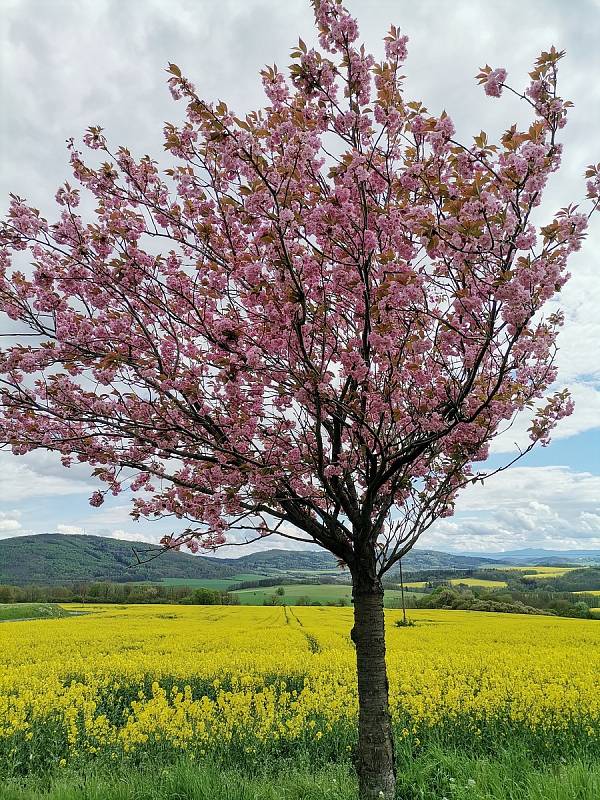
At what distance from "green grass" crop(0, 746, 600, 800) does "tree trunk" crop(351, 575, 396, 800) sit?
3.64 feet

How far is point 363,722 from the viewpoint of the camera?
5168 mm

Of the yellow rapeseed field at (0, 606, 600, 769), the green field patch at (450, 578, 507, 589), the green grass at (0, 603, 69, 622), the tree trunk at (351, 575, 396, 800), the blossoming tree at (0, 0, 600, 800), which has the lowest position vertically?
the green field patch at (450, 578, 507, 589)

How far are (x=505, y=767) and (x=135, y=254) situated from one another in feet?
27.5

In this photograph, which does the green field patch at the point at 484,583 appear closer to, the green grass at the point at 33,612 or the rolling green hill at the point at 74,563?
the green grass at the point at 33,612

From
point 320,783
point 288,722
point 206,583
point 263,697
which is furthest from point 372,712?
point 206,583

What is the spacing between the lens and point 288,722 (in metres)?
9.29

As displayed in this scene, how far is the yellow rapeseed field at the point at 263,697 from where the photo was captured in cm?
936

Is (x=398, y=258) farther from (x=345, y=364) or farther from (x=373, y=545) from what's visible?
(x=373, y=545)

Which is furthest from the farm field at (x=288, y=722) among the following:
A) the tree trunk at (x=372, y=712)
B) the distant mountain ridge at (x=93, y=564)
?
the distant mountain ridge at (x=93, y=564)

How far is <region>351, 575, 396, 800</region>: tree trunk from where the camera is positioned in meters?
5.08

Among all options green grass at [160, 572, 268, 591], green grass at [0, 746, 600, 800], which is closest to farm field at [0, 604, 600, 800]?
green grass at [0, 746, 600, 800]

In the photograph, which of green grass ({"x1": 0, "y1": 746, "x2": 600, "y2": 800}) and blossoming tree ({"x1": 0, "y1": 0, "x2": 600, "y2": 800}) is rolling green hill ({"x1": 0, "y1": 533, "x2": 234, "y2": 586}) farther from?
blossoming tree ({"x1": 0, "y1": 0, "x2": 600, "y2": 800})

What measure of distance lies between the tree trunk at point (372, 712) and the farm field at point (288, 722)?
1.14 m

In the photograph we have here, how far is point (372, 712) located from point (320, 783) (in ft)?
8.15
